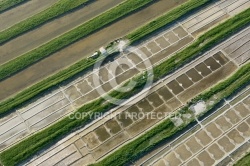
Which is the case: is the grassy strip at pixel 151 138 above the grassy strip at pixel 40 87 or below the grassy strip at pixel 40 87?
below

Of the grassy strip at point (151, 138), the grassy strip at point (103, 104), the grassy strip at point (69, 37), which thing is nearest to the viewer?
the grassy strip at point (151, 138)

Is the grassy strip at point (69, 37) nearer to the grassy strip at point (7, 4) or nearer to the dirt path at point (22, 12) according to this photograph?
the dirt path at point (22, 12)

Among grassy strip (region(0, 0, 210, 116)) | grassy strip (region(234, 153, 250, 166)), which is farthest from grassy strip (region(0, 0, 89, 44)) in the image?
grassy strip (region(234, 153, 250, 166))

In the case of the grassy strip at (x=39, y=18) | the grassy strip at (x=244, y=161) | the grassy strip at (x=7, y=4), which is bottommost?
the grassy strip at (x=244, y=161)

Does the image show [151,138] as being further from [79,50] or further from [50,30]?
[50,30]

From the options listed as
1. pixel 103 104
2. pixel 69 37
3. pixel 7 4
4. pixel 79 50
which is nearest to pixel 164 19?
pixel 79 50

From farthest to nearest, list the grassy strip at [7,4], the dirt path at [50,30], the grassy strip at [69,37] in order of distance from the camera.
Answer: the grassy strip at [7,4] < the dirt path at [50,30] < the grassy strip at [69,37]

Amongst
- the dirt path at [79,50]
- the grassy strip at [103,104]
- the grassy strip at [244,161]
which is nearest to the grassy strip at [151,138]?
the grassy strip at [103,104]
